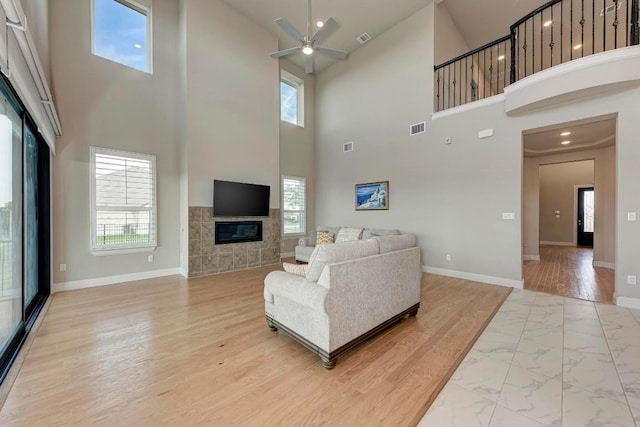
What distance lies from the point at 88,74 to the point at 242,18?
319 cm

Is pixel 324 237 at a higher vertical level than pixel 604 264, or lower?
higher

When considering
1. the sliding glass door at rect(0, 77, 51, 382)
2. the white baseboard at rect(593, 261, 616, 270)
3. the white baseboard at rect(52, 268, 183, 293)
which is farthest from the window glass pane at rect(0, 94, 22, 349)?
the white baseboard at rect(593, 261, 616, 270)

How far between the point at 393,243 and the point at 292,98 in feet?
20.3

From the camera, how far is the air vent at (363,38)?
6242mm

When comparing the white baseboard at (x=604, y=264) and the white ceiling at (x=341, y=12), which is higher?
the white ceiling at (x=341, y=12)

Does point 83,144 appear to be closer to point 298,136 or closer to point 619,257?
point 298,136

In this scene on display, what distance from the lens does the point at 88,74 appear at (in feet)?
14.3

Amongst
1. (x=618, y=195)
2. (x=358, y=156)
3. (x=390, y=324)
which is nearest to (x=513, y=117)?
(x=618, y=195)

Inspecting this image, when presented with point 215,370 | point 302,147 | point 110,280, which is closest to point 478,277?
point 215,370

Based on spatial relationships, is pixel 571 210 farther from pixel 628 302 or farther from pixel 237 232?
pixel 237 232

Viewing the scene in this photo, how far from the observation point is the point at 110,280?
4.52m

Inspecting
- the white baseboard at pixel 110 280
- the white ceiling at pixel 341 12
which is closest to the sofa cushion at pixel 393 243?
the white baseboard at pixel 110 280

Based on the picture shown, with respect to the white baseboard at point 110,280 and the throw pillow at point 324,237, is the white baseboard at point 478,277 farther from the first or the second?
the white baseboard at point 110,280

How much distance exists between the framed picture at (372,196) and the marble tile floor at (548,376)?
3.40 m
